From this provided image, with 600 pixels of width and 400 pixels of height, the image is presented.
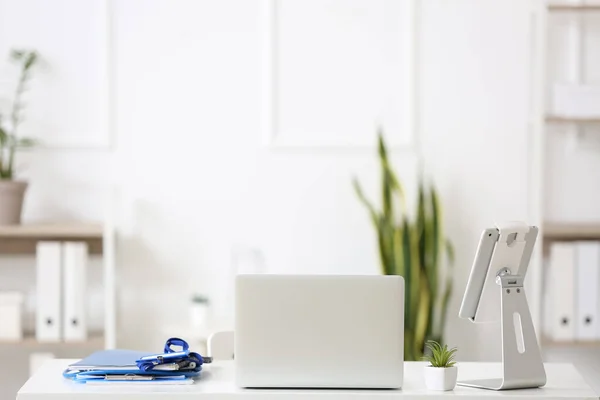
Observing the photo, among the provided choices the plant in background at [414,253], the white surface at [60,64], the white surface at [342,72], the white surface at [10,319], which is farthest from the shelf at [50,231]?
the plant in background at [414,253]

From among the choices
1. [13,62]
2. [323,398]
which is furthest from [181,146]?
[323,398]

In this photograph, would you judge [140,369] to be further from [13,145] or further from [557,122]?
[557,122]

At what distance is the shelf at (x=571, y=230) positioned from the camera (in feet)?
11.9

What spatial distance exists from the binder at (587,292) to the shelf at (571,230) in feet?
0.19

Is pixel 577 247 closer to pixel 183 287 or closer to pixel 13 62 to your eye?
pixel 183 287

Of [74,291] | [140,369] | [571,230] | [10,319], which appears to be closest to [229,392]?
[140,369]

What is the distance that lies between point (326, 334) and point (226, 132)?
1.93m

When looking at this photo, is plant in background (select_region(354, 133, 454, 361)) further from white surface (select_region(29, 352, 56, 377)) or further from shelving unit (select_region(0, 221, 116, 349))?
white surface (select_region(29, 352, 56, 377))

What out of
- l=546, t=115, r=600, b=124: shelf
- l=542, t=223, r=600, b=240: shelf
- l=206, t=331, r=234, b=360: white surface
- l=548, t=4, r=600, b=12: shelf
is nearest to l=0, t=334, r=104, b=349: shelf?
l=206, t=331, r=234, b=360: white surface

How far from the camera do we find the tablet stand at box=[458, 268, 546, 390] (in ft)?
6.89

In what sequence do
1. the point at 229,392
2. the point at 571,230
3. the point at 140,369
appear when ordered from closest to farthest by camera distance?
the point at 229,392, the point at 140,369, the point at 571,230

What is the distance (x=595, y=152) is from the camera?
3877 millimetres

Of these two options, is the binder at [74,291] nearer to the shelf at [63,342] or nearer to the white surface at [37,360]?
the shelf at [63,342]

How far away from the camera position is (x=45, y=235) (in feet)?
11.9
